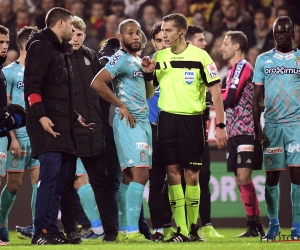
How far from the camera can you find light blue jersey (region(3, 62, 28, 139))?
949cm

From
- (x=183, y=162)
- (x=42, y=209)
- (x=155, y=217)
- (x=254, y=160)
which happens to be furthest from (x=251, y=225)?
(x=42, y=209)

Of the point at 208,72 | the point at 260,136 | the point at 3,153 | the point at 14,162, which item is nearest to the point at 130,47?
the point at 208,72

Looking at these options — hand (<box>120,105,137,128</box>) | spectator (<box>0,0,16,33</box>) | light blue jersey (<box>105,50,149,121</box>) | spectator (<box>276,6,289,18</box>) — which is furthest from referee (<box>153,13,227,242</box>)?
spectator (<box>0,0,16,33</box>)

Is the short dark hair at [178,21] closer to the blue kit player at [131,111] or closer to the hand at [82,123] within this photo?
the blue kit player at [131,111]

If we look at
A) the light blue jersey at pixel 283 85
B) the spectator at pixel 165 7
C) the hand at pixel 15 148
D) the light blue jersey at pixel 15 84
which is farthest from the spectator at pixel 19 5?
the light blue jersey at pixel 283 85

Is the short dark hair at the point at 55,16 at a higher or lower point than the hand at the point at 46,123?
higher

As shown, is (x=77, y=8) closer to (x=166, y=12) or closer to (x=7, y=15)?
(x=7, y=15)

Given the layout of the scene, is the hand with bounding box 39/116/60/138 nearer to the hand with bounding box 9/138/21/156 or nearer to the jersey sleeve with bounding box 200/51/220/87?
the jersey sleeve with bounding box 200/51/220/87

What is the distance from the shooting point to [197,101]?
8234mm

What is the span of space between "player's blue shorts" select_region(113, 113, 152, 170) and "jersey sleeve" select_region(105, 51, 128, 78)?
0.45m

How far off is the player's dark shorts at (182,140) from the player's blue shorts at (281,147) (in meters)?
0.76

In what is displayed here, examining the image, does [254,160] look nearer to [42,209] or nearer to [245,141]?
[245,141]

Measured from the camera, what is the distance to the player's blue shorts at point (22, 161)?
368 inches

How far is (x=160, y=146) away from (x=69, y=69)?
50.6 inches
